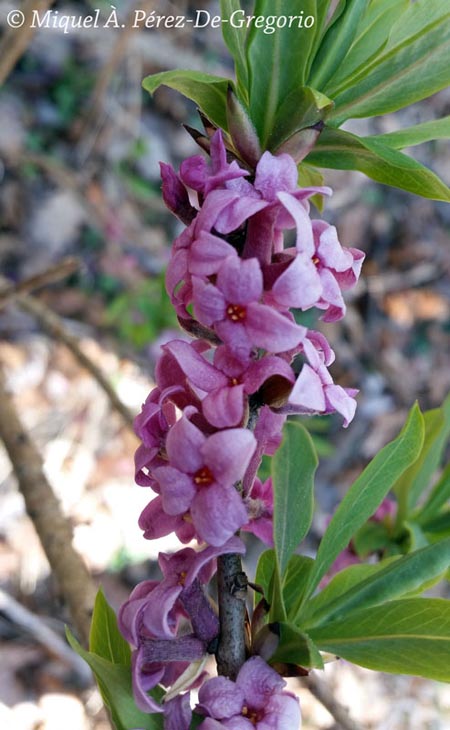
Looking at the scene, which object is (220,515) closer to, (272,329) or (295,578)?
(272,329)

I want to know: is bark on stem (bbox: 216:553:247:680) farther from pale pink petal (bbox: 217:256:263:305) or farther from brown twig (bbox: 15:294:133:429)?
brown twig (bbox: 15:294:133:429)

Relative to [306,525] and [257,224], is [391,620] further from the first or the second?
[257,224]

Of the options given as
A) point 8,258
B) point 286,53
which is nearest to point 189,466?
point 286,53

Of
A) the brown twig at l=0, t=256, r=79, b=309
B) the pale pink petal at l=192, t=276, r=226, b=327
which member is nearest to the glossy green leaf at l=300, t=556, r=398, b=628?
the pale pink petal at l=192, t=276, r=226, b=327

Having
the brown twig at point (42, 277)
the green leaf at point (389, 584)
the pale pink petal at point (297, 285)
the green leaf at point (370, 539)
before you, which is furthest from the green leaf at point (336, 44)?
the brown twig at point (42, 277)

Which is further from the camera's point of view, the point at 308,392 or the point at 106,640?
the point at 106,640

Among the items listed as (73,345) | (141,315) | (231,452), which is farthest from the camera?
(141,315)

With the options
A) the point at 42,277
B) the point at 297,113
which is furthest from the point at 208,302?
the point at 42,277
